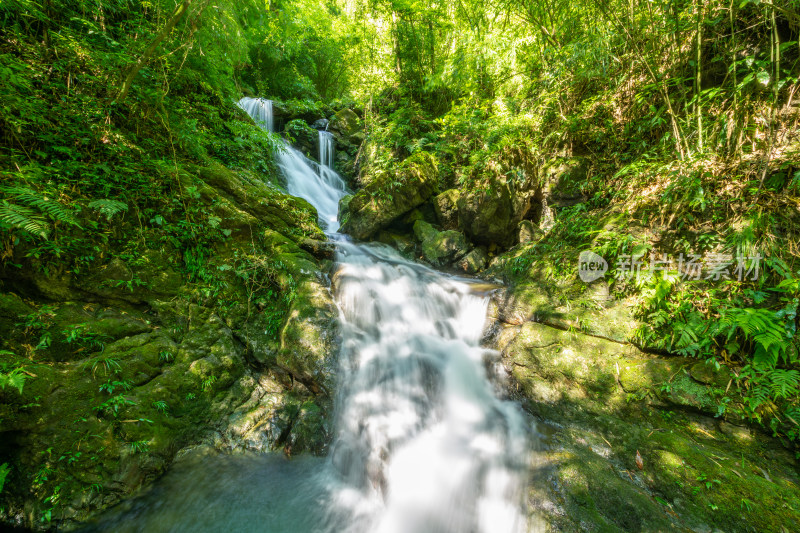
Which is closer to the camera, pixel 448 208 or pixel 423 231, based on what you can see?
pixel 423 231

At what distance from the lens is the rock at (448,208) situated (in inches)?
289

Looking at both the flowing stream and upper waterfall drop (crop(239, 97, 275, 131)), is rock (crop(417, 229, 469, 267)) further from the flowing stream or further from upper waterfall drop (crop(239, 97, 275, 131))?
upper waterfall drop (crop(239, 97, 275, 131))

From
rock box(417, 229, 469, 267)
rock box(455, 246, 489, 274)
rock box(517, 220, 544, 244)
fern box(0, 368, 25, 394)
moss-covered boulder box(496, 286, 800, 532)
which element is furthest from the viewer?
rock box(417, 229, 469, 267)

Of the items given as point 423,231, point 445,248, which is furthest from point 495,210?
point 423,231

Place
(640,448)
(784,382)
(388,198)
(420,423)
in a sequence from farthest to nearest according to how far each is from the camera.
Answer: (388,198) < (420,423) < (640,448) < (784,382)

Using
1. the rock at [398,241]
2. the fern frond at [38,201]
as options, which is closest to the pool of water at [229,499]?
the fern frond at [38,201]

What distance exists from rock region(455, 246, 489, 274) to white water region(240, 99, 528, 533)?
1138 mm

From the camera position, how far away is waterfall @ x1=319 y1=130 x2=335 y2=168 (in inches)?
432

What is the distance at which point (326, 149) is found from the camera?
11211mm

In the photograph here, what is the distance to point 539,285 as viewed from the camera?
442 cm

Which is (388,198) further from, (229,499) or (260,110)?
(260,110)

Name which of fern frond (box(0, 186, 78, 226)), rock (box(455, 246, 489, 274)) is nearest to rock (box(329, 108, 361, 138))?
rock (box(455, 246, 489, 274))

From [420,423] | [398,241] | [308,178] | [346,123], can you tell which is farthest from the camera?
[346,123]

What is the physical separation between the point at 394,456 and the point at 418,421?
1.59 feet
